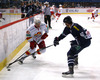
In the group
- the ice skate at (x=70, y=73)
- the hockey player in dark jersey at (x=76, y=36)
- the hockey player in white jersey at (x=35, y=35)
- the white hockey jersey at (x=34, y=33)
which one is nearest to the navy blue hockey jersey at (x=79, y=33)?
the hockey player in dark jersey at (x=76, y=36)

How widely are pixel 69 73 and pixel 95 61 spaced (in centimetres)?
133

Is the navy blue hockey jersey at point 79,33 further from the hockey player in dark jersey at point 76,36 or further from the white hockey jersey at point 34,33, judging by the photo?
the white hockey jersey at point 34,33

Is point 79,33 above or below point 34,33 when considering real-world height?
above

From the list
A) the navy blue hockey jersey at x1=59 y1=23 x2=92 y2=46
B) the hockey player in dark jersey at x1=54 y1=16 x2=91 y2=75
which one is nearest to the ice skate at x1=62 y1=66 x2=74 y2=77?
the hockey player in dark jersey at x1=54 y1=16 x2=91 y2=75

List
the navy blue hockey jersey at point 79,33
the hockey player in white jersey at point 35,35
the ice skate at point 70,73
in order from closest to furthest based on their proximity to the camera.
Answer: the navy blue hockey jersey at point 79,33
the ice skate at point 70,73
the hockey player in white jersey at point 35,35

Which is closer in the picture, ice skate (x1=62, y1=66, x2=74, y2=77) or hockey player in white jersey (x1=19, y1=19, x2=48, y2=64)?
ice skate (x1=62, y1=66, x2=74, y2=77)

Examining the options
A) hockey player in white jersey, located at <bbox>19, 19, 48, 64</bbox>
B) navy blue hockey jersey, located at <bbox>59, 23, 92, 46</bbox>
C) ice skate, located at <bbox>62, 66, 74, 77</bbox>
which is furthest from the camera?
hockey player in white jersey, located at <bbox>19, 19, 48, 64</bbox>

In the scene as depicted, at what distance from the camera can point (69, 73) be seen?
3.64 meters

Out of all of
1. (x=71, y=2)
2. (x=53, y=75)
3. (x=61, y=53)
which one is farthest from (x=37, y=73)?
(x=71, y=2)

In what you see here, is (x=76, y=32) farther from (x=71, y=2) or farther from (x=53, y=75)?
(x=71, y=2)

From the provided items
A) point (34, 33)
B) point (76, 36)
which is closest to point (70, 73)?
point (76, 36)

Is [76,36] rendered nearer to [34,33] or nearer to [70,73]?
[70,73]

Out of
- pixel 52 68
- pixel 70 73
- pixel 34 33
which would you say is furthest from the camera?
pixel 34 33

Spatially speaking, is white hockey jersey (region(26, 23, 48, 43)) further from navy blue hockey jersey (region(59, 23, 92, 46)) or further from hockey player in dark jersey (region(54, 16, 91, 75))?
navy blue hockey jersey (region(59, 23, 92, 46))
